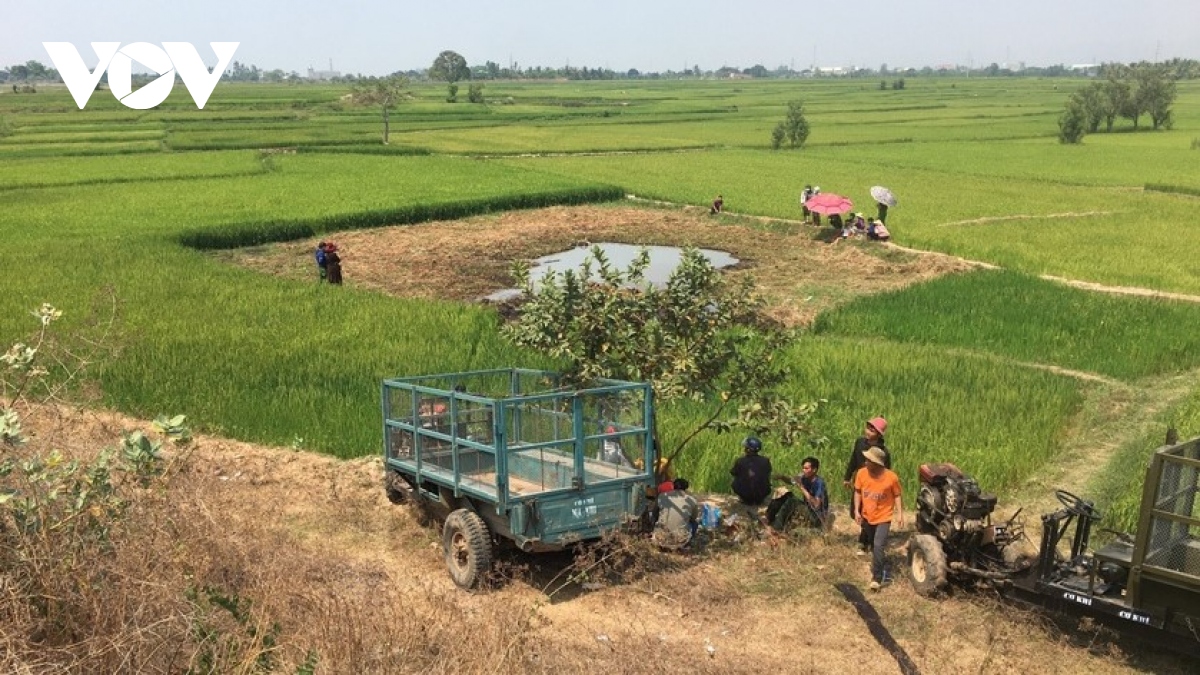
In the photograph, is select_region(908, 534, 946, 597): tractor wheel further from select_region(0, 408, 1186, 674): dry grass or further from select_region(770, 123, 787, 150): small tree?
select_region(770, 123, 787, 150): small tree

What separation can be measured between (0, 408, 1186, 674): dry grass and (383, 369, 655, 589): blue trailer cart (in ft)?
1.05

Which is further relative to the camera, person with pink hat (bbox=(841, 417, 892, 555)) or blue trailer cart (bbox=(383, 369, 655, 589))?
person with pink hat (bbox=(841, 417, 892, 555))

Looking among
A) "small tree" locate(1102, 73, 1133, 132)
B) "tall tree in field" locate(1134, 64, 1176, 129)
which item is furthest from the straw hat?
"tall tree in field" locate(1134, 64, 1176, 129)

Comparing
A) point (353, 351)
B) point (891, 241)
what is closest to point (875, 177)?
point (891, 241)

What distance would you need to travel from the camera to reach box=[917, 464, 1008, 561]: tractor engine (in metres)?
7.62

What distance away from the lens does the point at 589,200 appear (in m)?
35.3

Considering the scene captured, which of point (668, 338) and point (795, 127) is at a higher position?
point (795, 127)

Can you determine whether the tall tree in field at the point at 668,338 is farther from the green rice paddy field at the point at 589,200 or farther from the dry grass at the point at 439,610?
the green rice paddy field at the point at 589,200

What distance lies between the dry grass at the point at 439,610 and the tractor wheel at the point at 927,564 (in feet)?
0.37

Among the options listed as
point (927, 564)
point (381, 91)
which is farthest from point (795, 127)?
point (927, 564)

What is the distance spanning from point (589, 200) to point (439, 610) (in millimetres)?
29523

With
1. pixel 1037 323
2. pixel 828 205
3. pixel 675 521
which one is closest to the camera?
pixel 675 521

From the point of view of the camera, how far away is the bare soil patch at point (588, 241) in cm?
2141

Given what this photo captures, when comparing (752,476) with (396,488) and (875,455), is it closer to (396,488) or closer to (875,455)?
(875,455)
